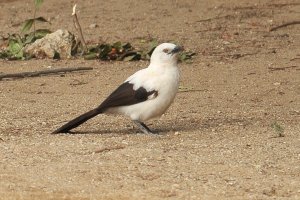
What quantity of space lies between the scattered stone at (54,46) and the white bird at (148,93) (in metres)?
3.83

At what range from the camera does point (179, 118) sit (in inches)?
368

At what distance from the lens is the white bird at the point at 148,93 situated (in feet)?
27.5

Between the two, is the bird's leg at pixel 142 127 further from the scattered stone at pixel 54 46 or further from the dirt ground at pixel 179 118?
the scattered stone at pixel 54 46

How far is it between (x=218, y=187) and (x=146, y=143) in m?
1.38

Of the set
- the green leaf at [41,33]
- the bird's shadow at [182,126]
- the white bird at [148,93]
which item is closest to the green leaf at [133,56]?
the green leaf at [41,33]

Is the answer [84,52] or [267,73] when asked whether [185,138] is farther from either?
[84,52]

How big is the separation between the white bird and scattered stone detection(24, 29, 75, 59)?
12.6 ft

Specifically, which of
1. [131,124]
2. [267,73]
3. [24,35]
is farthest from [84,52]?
[131,124]

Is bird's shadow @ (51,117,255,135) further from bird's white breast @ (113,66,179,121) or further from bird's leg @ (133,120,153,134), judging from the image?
bird's white breast @ (113,66,179,121)

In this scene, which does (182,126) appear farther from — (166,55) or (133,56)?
(133,56)

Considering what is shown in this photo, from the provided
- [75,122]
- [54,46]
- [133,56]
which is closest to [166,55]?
[75,122]

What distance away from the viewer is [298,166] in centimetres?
735

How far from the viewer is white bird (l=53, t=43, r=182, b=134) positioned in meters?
8.39

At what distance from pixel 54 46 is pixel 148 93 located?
13.6ft
